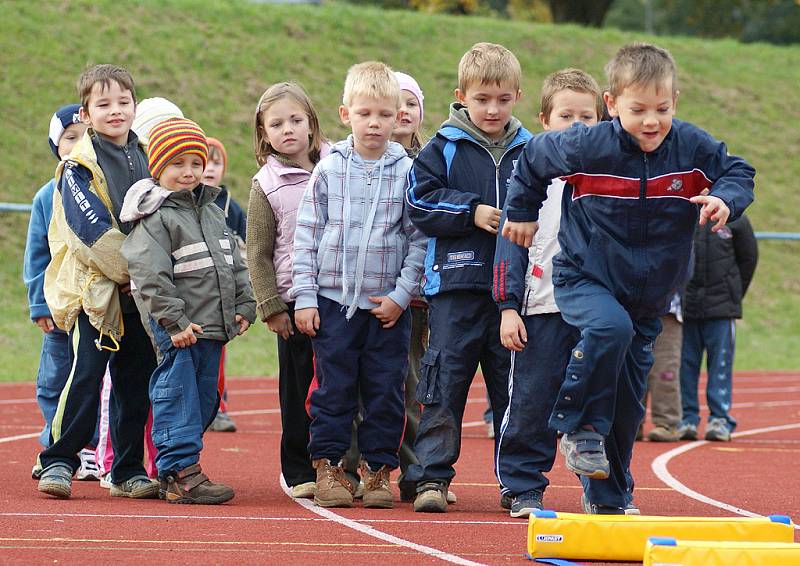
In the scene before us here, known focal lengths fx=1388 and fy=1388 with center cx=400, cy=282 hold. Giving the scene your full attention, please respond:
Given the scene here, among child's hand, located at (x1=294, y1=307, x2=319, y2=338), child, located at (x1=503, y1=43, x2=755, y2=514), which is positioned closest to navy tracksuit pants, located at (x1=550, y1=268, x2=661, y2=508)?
child, located at (x1=503, y1=43, x2=755, y2=514)

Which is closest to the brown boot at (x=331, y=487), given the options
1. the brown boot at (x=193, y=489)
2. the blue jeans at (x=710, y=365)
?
the brown boot at (x=193, y=489)

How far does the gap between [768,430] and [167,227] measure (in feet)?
23.2

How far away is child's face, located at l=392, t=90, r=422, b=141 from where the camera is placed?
750cm

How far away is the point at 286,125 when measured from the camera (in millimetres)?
6977

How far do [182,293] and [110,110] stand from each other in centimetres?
105

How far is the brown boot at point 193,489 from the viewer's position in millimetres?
6648

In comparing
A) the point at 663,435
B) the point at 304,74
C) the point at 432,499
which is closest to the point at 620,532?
the point at 432,499

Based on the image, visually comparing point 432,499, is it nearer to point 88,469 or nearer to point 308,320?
point 308,320

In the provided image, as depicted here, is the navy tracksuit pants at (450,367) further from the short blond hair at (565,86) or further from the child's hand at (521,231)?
the short blond hair at (565,86)

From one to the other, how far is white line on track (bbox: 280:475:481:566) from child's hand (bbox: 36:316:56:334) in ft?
6.28

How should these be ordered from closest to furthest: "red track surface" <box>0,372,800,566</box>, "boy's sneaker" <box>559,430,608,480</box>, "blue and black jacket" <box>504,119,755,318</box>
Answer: "red track surface" <box>0,372,800,566</box> < "boy's sneaker" <box>559,430,608,480</box> < "blue and black jacket" <box>504,119,755,318</box>

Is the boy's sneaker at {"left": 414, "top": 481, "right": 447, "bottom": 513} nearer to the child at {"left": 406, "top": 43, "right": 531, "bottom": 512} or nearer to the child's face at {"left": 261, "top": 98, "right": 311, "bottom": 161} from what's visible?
the child at {"left": 406, "top": 43, "right": 531, "bottom": 512}

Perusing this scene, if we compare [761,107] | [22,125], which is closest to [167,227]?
[22,125]

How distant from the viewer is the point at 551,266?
6262mm
